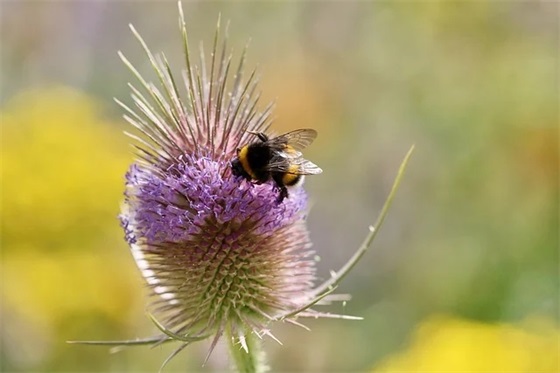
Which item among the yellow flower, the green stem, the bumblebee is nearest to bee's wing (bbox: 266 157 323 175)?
the bumblebee

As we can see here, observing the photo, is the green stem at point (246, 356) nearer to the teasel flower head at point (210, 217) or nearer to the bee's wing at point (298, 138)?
the teasel flower head at point (210, 217)

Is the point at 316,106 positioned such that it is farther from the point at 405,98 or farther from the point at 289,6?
the point at 289,6

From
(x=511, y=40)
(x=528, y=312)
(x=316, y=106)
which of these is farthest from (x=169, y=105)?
(x=511, y=40)

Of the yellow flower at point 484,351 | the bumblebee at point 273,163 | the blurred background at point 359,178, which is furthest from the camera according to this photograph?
the blurred background at point 359,178

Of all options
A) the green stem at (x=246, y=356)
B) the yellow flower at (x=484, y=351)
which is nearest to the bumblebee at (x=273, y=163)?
the green stem at (x=246, y=356)

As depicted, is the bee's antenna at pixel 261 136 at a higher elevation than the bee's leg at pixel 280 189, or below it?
higher

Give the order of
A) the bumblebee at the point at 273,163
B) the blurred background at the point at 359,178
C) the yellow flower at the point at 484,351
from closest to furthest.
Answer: the bumblebee at the point at 273,163 < the yellow flower at the point at 484,351 < the blurred background at the point at 359,178

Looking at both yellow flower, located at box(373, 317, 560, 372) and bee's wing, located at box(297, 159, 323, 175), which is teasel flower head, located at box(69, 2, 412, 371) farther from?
yellow flower, located at box(373, 317, 560, 372)

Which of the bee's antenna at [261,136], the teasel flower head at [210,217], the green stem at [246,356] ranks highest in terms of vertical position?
the bee's antenna at [261,136]
